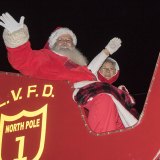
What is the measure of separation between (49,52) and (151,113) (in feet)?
1.89

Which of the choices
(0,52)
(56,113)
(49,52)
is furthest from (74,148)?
(0,52)

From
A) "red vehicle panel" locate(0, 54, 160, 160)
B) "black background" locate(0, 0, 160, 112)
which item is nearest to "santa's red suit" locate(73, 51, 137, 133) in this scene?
"red vehicle panel" locate(0, 54, 160, 160)

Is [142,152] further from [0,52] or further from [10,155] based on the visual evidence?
[0,52]

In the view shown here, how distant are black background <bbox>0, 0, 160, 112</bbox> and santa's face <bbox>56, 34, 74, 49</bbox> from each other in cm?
156

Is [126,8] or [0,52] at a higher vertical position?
[126,8]

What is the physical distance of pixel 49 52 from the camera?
1.51 metres

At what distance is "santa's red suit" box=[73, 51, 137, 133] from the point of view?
120cm

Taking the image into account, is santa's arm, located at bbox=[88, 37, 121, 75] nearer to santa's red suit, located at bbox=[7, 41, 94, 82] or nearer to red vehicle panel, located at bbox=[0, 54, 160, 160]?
santa's red suit, located at bbox=[7, 41, 94, 82]

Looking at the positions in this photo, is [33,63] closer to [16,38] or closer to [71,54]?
[16,38]

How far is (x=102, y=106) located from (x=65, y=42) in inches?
19.6

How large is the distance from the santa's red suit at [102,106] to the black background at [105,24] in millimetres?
1947

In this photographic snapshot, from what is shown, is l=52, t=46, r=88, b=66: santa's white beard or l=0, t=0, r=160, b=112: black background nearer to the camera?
l=52, t=46, r=88, b=66: santa's white beard

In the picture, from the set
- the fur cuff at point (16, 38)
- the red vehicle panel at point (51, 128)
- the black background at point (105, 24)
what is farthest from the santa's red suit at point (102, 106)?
the black background at point (105, 24)

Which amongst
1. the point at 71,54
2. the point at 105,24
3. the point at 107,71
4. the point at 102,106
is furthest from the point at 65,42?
the point at 105,24
